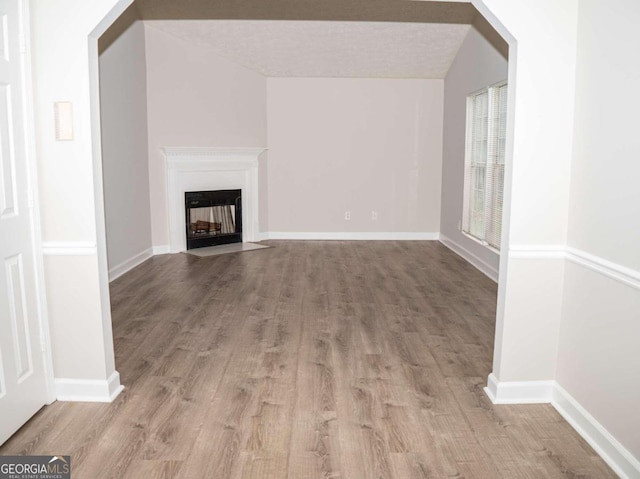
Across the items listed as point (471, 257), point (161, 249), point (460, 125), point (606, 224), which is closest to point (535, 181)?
point (606, 224)

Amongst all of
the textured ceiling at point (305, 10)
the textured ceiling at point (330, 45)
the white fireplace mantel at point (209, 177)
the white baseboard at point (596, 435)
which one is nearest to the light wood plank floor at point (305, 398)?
the white baseboard at point (596, 435)

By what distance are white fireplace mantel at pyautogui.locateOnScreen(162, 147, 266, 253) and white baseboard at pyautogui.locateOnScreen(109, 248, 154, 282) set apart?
→ 1.46 ft

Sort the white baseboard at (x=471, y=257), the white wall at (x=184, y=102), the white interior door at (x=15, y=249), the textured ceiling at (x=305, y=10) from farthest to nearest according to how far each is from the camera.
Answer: the white wall at (x=184, y=102)
the textured ceiling at (x=305, y=10)
the white baseboard at (x=471, y=257)
the white interior door at (x=15, y=249)

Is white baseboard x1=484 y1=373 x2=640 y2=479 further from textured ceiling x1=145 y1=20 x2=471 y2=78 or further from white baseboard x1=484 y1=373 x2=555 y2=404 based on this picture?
textured ceiling x1=145 y1=20 x2=471 y2=78

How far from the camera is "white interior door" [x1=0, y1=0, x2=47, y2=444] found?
2508mm

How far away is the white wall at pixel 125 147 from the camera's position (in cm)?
569

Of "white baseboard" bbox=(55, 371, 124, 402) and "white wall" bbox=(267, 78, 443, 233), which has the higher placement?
"white wall" bbox=(267, 78, 443, 233)

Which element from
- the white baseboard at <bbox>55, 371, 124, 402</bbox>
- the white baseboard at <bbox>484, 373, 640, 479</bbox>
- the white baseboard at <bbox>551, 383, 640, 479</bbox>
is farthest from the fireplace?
the white baseboard at <bbox>551, 383, 640, 479</bbox>

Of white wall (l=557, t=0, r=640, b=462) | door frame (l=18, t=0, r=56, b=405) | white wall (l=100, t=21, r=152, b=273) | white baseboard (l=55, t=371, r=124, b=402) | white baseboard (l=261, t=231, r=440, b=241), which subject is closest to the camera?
white wall (l=557, t=0, r=640, b=462)

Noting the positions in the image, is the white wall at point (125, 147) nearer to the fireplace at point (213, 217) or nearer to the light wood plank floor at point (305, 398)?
the fireplace at point (213, 217)

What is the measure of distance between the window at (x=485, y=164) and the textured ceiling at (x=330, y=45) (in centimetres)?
103

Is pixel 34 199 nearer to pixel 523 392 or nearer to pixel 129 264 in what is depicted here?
pixel 523 392

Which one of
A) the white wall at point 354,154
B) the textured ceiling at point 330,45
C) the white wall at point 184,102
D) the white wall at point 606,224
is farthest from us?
the white wall at point 354,154

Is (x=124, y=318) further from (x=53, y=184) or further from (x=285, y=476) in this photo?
(x=285, y=476)
